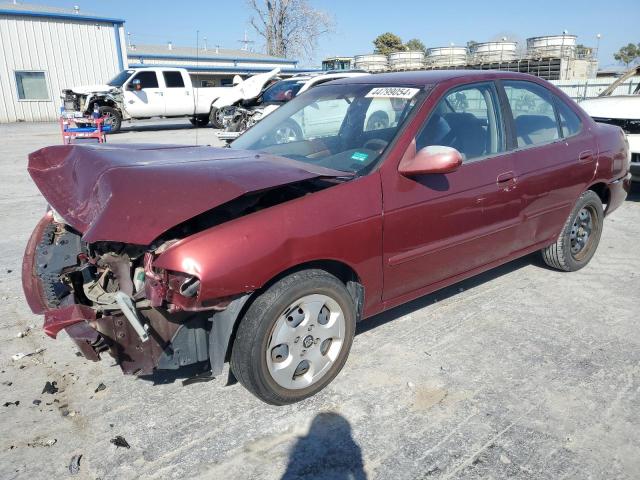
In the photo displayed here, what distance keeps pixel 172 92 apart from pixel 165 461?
18124mm

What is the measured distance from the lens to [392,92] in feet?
11.5

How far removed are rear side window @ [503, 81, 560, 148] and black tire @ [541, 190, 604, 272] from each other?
71 cm

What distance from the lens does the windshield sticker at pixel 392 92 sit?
11.2 feet

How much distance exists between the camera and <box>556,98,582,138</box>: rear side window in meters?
4.23

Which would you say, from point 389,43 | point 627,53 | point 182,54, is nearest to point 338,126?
point 182,54

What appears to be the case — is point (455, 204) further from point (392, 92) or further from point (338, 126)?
point (338, 126)

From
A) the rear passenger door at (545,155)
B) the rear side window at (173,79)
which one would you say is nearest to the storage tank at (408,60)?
the rear side window at (173,79)

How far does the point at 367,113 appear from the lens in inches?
140

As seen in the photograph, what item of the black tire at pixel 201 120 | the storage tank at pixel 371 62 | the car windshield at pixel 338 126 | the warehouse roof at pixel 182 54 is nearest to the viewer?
the car windshield at pixel 338 126

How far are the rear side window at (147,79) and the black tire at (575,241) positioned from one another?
16908 mm

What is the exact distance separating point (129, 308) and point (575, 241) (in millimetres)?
3869

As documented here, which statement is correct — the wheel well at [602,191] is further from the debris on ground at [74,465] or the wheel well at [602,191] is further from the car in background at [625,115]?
the debris on ground at [74,465]

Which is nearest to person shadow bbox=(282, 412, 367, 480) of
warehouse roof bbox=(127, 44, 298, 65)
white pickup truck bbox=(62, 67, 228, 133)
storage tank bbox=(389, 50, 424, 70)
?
white pickup truck bbox=(62, 67, 228, 133)

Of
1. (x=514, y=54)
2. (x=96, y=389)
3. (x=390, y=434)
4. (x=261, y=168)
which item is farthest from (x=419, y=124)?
(x=514, y=54)
